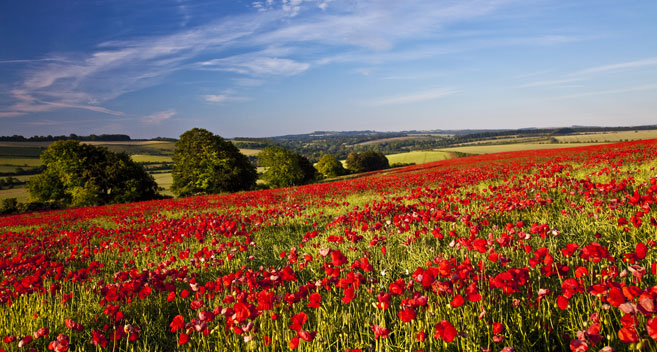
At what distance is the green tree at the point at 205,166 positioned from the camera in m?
36.8

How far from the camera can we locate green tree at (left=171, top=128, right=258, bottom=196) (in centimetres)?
3678

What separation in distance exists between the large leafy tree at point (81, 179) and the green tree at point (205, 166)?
230 inches

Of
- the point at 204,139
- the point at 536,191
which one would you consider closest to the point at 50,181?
the point at 204,139

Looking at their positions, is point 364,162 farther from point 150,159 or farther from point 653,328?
point 653,328

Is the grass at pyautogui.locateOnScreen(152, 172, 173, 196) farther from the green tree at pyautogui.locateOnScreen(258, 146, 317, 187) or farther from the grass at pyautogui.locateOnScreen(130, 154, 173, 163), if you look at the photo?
the green tree at pyautogui.locateOnScreen(258, 146, 317, 187)

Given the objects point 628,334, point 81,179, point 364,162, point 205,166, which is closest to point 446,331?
point 628,334

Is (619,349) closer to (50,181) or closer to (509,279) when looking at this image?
(509,279)

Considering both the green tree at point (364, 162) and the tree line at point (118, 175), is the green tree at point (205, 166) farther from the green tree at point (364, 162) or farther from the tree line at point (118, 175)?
the green tree at point (364, 162)

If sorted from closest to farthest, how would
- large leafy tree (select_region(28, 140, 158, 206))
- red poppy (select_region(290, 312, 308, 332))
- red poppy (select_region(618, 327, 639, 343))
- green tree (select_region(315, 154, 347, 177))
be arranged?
red poppy (select_region(618, 327, 639, 343))
red poppy (select_region(290, 312, 308, 332))
large leafy tree (select_region(28, 140, 158, 206))
green tree (select_region(315, 154, 347, 177))

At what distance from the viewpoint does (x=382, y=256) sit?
14.6 ft

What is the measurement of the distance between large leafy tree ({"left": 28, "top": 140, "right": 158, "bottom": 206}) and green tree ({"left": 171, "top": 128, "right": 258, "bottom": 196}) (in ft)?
19.1

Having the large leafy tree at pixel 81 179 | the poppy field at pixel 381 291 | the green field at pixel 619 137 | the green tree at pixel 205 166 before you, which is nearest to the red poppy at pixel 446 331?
the poppy field at pixel 381 291

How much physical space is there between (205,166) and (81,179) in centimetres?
1395

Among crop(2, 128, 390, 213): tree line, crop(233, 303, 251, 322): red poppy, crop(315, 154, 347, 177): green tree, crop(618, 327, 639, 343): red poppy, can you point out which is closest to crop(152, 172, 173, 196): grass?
crop(2, 128, 390, 213): tree line
